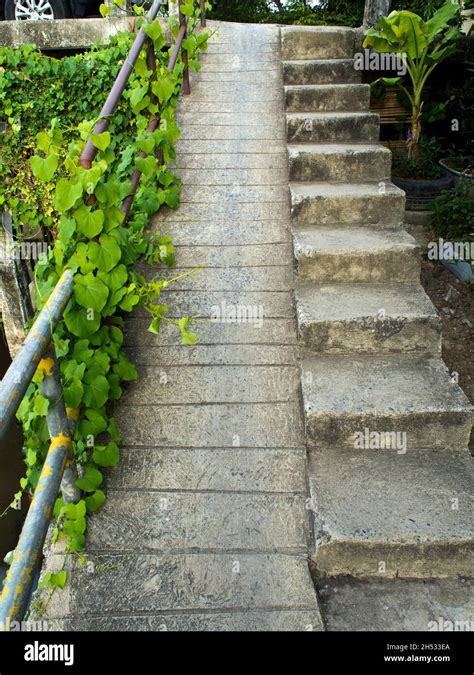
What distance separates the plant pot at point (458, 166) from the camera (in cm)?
537

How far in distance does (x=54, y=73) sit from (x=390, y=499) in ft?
20.7

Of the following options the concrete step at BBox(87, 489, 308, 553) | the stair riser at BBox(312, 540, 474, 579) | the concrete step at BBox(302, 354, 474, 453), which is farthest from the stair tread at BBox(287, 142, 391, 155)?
the stair riser at BBox(312, 540, 474, 579)

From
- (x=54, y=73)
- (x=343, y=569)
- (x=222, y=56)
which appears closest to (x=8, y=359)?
(x=54, y=73)

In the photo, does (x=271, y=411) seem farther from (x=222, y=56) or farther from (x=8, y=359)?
(x=8, y=359)

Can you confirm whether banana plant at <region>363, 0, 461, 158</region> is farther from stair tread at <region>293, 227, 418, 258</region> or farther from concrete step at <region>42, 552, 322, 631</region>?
concrete step at <region>42, 552, 322, 631</region>

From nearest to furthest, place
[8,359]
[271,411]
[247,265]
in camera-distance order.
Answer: [271,411] → [247,265] → [8,359]

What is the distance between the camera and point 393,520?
202 centimetres

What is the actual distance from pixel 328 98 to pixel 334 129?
0.46 meters

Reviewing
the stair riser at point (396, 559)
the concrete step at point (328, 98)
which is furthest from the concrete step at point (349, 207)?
the stair riser at point (396, 559)

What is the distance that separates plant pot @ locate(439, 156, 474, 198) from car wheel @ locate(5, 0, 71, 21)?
5.28 meters

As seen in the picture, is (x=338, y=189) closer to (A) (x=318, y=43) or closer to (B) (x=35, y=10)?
(A) (x=318, y=43)

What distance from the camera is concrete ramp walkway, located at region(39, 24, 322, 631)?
1.91 meters

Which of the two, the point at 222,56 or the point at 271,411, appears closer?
the point at 271,411

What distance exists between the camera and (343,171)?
3.57 metres
